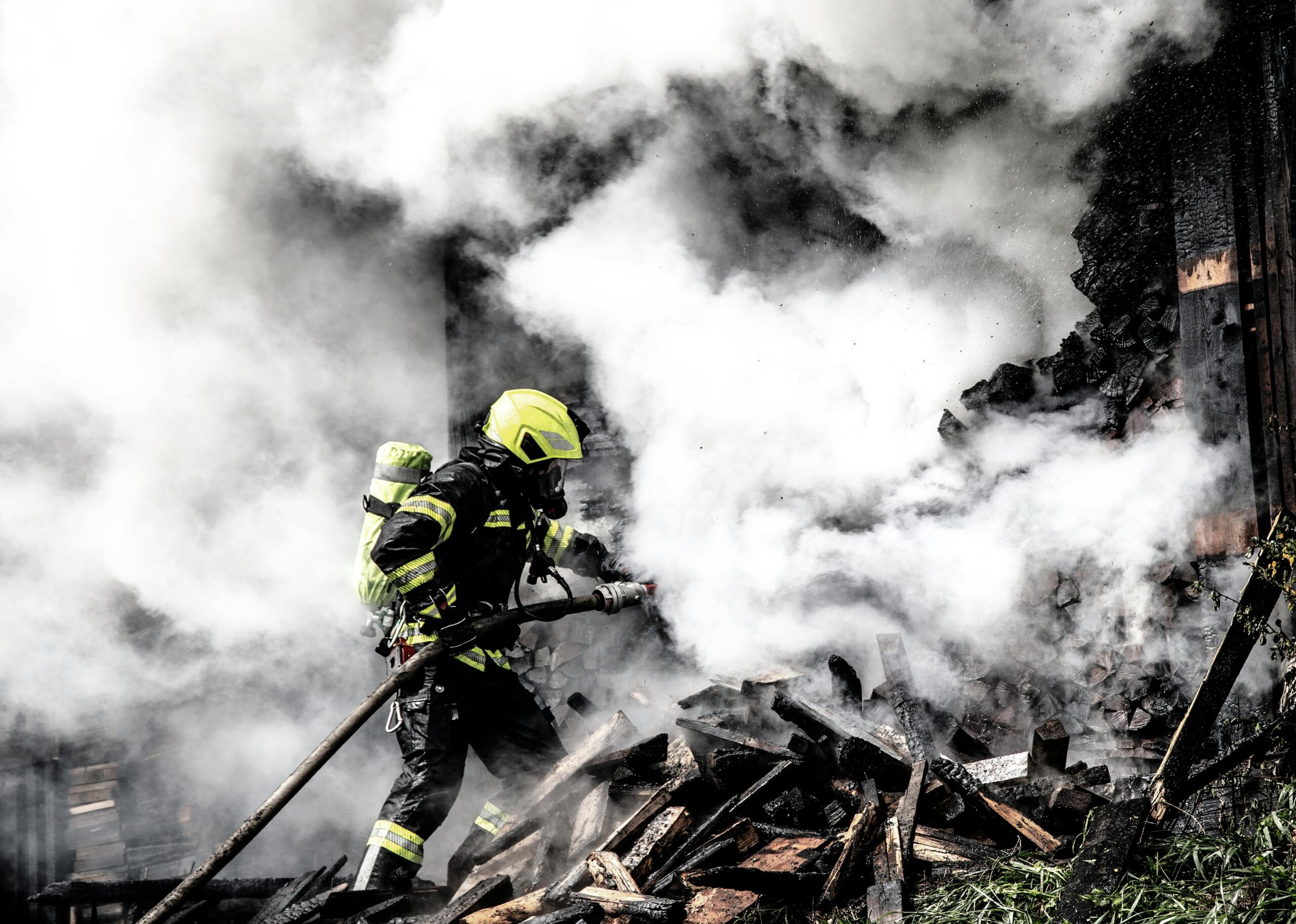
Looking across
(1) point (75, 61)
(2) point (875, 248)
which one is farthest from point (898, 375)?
(1) point (75, 61)

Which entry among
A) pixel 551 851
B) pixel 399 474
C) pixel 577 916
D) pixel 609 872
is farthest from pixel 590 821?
pixel 399 474

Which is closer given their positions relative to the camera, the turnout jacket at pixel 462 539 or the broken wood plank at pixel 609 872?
the broken wood plank at pixel 609 872

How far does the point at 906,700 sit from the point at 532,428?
2.29m

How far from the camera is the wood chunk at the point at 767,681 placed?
4.97 m

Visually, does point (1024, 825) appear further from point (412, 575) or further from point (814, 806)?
point (412, 575)

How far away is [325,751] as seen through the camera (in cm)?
389

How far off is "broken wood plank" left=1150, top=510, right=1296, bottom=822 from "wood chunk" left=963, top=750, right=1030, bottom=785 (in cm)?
82

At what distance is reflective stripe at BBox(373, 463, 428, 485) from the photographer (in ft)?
17.1

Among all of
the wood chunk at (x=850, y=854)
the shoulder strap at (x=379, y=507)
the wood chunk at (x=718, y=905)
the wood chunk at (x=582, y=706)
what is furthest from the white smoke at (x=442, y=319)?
the wood chunk at (x=718, y=905)

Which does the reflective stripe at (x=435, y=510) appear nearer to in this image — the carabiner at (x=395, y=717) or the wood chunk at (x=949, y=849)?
the carabiner at (x=395, y=717)

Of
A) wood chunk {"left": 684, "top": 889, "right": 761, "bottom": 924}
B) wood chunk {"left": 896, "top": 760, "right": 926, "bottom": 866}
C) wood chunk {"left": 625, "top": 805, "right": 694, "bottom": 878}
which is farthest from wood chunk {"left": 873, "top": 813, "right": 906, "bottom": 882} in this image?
wood chunk {"left": 625, "top": 805, "right": 694, "bottom": 878}

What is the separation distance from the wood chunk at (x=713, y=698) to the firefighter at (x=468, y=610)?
81 cm

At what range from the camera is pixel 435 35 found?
7145 mm

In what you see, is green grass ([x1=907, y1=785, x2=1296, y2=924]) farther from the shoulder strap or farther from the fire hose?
the shoulder strap
